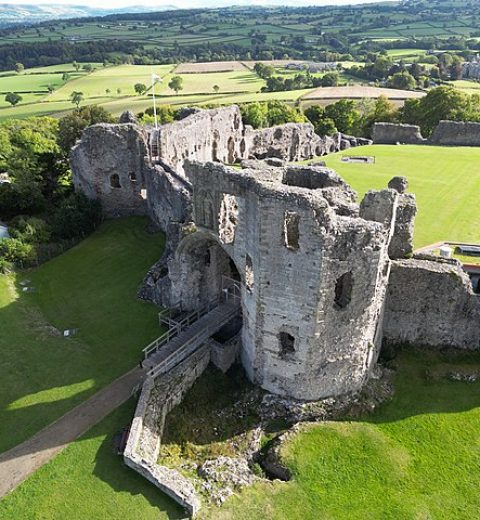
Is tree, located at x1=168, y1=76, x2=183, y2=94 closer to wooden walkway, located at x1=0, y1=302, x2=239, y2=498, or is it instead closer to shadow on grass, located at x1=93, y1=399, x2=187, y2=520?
wooden walkway, located at x1=0, y1=302, x2=239, y2=498

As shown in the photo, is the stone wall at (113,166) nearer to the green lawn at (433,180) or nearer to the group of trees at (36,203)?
the group of trees at (36,203)

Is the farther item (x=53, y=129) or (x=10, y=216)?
(x=53, y=129)

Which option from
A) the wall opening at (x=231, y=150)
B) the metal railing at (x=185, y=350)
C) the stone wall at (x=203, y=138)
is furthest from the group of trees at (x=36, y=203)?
the wall opening at (x=231, y=150)

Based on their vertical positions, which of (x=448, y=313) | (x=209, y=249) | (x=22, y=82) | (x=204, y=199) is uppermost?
(x=204, y=199)

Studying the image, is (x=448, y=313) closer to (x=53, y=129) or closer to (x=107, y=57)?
(x=53, y=129)

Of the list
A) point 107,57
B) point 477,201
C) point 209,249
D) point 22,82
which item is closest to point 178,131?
point 209,249

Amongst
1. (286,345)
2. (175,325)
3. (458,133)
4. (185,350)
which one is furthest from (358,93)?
(185,350)

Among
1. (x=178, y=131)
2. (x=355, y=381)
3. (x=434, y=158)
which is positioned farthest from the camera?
(x=434, y=158)
